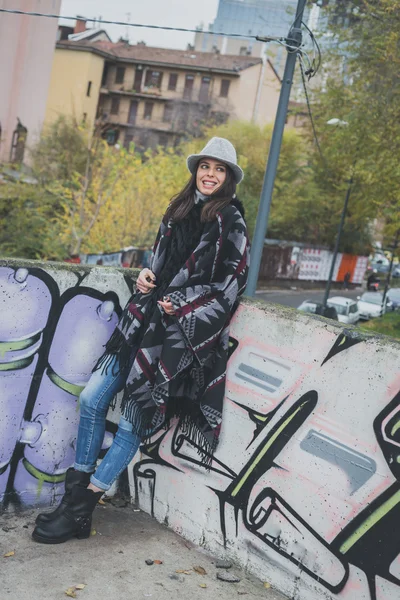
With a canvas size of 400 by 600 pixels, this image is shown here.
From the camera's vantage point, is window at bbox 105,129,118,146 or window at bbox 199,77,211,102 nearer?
window at bbox 199,77,211,102

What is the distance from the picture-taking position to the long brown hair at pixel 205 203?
319 centimetres

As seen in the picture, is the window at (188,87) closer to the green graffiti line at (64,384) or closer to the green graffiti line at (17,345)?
the green graffiti line at (64,384)

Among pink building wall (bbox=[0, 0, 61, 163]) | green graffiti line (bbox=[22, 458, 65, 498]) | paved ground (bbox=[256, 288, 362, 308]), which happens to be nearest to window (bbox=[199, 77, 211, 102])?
paved ground (bbox=[256, 288, 362, 308])

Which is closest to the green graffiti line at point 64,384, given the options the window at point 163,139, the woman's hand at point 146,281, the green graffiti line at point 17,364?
the green graffiti line at point 17,364

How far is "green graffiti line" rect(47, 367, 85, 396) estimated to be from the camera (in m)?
3.29

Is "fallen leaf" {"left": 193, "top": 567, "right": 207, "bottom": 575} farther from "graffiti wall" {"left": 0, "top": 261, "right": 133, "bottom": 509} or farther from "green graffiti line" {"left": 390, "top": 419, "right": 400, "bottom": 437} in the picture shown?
"green graffiti line" {"left": 390, "top": 419, "right": 400, "bottom": 437}

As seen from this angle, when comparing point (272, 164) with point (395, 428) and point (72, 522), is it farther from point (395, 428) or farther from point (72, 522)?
point (395, 428)

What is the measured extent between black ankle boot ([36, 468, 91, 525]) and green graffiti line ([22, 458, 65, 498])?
0.16m

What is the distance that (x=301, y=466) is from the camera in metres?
2.91

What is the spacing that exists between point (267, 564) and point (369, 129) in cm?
1539

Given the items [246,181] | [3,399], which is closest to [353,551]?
[3,399]

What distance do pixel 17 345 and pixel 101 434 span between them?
0.58 m

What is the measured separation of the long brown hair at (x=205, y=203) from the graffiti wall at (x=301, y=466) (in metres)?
0.47

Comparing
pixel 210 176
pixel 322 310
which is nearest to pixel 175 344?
pixel 210 176
